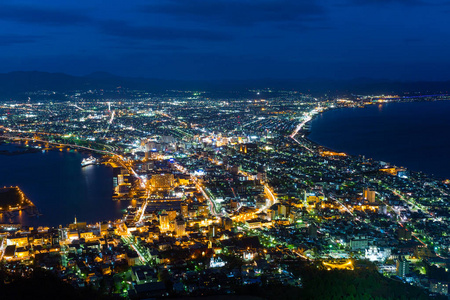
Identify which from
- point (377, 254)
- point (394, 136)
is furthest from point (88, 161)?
point (394, 136)

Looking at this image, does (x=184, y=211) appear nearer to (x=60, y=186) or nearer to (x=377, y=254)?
(x=377, y=254)

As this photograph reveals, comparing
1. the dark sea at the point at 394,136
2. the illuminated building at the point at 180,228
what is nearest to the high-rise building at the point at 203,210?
the illuminated building at the point at 180,228

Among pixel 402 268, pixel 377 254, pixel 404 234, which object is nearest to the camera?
pixel 402 268

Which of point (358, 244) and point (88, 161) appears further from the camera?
point (88, 161)

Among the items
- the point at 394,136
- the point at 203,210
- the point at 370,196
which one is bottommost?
the point at 203,210

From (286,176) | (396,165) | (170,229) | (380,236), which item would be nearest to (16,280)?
(170,229)

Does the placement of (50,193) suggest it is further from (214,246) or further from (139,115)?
(139,115)

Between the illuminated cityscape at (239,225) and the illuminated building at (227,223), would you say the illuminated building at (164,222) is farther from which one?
the illuminated building at (227,223)
